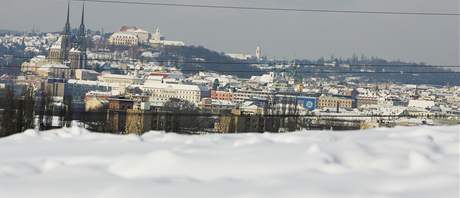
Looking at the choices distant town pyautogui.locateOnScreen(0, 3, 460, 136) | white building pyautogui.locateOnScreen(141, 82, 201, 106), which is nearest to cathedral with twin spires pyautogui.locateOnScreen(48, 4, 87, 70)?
distant town pyautogui.locateOnScreen(0, 3, 460, 136)

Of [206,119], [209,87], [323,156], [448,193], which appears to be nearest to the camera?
[448,193]

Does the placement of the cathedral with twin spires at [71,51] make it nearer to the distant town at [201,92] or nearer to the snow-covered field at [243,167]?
the distant town at [201,92]

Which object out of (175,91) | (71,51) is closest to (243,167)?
(175,91)

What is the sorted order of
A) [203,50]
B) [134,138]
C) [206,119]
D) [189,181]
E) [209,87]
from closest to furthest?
[189,181], [134,138], [206,119], [209,87], [203,50]

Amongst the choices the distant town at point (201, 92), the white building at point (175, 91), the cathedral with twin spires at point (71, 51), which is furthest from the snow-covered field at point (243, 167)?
the cathedral with twin spires at point (71, 51)

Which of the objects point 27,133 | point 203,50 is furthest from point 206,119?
point 203,50

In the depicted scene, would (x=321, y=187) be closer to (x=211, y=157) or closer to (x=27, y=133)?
(x=211, y=157)

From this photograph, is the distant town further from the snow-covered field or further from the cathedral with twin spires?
the snow-covered field
